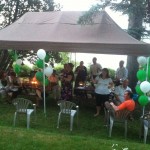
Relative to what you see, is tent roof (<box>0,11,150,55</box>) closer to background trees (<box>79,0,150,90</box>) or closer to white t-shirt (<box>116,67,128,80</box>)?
background trees (<box>79,0,150,90</box>)

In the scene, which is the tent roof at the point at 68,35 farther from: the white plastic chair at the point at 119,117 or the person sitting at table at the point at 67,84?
the white plastic chair at the point at 119,117

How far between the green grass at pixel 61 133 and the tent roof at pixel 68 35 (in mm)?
1989

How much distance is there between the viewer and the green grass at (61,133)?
633cm

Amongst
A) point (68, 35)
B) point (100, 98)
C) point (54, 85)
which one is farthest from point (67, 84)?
point (68, 35)

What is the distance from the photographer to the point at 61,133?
791 centimetres

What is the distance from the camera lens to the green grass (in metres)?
6.33

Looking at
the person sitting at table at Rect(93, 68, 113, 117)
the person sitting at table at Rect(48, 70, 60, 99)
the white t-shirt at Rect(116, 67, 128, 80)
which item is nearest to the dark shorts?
the person sitting at table at Rect(93, 68, 113, 117)

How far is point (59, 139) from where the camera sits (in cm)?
664

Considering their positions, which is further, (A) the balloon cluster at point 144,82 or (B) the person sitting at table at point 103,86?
(B) the person sitting at table at point 103,86

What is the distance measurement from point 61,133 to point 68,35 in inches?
124

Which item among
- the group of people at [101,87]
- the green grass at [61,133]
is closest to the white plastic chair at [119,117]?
the green grass at [61,133]

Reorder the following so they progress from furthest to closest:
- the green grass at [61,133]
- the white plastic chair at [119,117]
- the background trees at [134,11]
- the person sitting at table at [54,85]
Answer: the person sitting at table at [54,85] → the background trees at [134,11] → the white plastic chair at [119,117] → the green grass at [61,133]

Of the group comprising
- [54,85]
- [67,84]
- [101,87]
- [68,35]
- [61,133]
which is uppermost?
[68,35]

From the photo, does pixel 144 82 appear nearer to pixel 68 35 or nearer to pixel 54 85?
pixel 68 35
